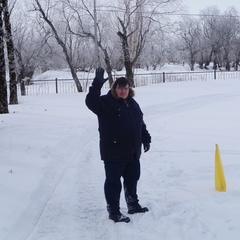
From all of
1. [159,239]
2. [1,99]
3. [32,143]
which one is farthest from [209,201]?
[1,99]

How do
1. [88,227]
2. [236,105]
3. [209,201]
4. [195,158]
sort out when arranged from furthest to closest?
[236,105]
[195,158]
[209,201]
[88,227]

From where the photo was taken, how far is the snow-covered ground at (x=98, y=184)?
172 inches

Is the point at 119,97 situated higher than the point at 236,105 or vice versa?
the point at 119,97

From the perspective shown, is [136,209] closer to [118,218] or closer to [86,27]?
[118,218]

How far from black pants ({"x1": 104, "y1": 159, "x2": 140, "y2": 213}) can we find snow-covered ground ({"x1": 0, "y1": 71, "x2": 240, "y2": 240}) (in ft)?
0.72

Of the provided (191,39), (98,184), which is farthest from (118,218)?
(191,39)

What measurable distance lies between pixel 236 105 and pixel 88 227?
14817 millimetres

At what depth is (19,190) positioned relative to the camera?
590 centimetres

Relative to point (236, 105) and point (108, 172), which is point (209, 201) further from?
point (236, 105)

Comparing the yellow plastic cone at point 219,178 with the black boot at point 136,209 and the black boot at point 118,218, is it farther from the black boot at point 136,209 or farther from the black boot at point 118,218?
the black boot at point 118,218

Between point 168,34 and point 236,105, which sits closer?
point 236,105

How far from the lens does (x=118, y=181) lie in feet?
15.2

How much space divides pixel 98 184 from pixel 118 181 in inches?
64.1

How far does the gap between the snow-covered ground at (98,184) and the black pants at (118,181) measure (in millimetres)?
220
